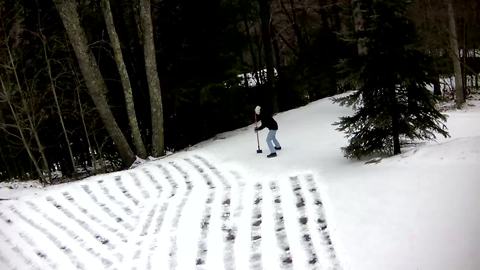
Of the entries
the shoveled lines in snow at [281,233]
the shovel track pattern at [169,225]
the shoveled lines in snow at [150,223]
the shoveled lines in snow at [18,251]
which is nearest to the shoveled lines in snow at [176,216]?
the shovel track pattern at [169,225]

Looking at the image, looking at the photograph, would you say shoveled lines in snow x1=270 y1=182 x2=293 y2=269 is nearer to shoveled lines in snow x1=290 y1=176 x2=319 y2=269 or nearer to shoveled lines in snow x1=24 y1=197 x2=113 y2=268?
shoveled lines in snow x1=290 y1=176 x2=319 y2=269

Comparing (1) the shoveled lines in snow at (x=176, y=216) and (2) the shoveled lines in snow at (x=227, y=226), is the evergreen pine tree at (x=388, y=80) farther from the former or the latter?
(1) the shoveled lines in snow at (x=176, y=216)

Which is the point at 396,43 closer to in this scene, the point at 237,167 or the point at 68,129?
the point at 237,167

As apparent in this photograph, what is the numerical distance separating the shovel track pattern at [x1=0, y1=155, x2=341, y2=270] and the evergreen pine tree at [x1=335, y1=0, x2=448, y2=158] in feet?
6.43

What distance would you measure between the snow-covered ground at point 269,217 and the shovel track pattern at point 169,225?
0.03 metres

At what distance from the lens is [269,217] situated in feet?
25.1

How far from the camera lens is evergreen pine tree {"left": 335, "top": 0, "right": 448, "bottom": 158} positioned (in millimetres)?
8445

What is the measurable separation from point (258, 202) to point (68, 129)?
1416 centimetres

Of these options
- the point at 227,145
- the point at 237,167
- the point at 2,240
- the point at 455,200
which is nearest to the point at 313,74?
the point at 227,145

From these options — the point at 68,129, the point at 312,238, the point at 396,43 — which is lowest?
the point at 312,238

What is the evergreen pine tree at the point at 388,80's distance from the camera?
845 centimetres

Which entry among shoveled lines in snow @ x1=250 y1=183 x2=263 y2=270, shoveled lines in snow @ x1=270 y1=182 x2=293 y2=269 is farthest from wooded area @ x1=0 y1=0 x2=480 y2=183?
shoveled lines in snow @ x1=270 y1=182 x2=293 y2=269

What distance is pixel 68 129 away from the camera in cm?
1938

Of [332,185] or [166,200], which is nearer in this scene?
[332,185]
